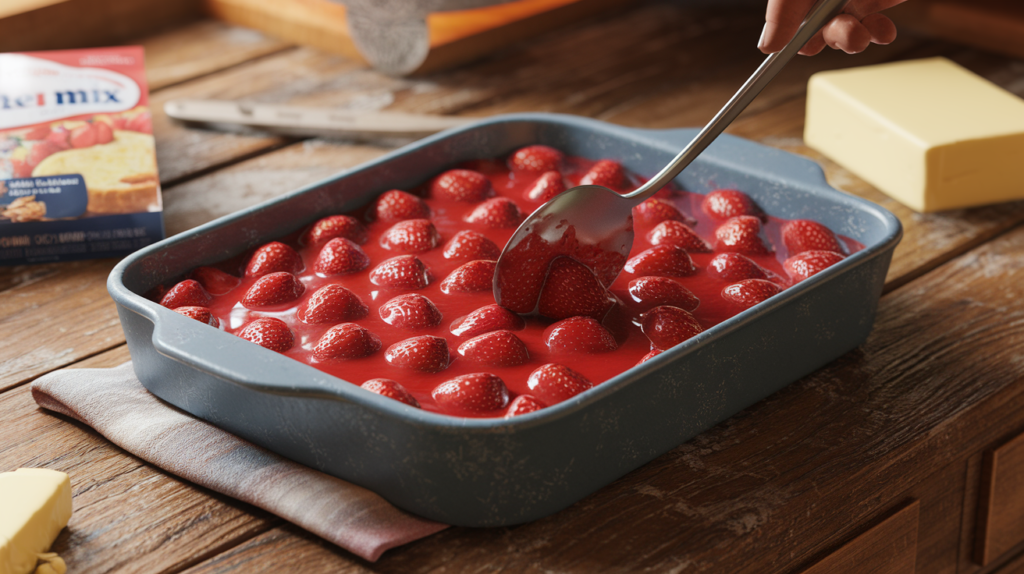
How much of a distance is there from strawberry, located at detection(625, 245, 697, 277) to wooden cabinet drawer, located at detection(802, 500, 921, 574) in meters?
0.29

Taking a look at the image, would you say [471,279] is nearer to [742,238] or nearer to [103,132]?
[742,238]

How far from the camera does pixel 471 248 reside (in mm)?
1041

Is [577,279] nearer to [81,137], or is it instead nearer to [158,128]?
[81,137]

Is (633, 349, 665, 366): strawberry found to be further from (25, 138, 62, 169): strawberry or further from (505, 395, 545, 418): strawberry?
(25, 138, 62, 169): strawberry

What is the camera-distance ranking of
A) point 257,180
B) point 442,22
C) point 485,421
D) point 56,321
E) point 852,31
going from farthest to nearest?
point 442,22 → point 257,180 → point 56,321 → point 852,31 → point 485,421

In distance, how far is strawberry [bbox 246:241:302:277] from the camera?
3.28 feet

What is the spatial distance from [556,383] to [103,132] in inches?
29.5

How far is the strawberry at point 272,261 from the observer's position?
1.00 metres

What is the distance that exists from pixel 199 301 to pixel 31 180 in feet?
1.15

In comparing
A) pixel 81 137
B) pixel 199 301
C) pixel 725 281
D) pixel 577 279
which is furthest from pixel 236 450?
pixel 81 137

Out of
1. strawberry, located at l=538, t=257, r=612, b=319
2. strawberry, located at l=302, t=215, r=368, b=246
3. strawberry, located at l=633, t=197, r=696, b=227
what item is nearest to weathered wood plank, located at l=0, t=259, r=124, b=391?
strawberry, located at l=302, t=215, r=368, b=246

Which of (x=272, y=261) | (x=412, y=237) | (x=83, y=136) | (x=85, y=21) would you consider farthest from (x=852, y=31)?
(x=85, y=21)

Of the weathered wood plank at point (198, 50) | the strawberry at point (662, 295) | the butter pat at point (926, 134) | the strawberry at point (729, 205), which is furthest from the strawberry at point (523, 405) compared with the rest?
the weathered wood plank at point (198, 50)

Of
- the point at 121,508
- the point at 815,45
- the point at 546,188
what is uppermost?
the point at 815,45
